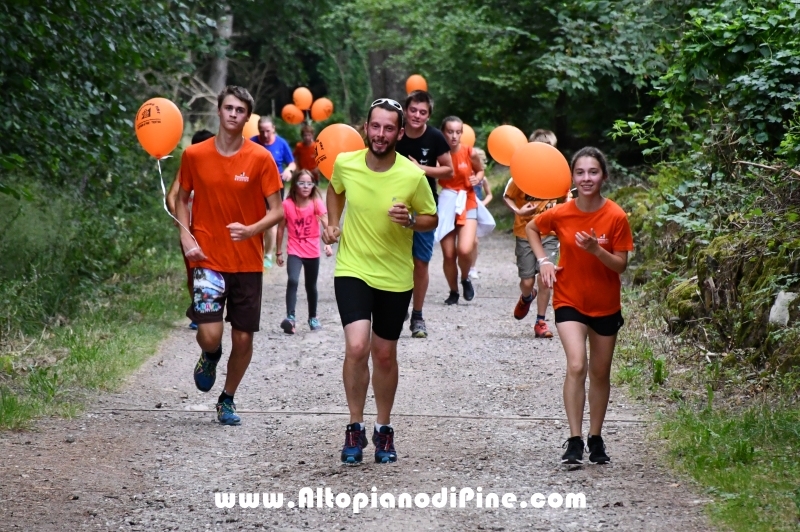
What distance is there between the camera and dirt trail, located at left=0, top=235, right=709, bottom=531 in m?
5.46

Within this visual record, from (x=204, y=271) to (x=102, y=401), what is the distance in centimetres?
151

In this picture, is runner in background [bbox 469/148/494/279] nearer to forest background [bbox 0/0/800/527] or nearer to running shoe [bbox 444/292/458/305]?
running shoe [bbox 444/292/458/305]

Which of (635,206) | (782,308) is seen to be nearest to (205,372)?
(782,308)

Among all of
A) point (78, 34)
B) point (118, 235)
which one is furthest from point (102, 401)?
point (118, 235)

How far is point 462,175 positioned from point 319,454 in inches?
247

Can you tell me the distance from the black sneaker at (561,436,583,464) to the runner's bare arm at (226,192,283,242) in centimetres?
231

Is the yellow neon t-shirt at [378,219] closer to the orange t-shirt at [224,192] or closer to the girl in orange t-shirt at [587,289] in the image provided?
the girl in orange t-shirt at [587,289]

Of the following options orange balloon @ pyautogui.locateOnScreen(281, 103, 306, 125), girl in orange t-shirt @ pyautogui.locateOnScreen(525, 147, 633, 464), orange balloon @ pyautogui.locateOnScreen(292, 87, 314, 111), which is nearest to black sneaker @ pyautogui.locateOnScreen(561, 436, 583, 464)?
girl in orange t-shirt @ pyautogui.locateOnScreen(525, 147, 633, 464)

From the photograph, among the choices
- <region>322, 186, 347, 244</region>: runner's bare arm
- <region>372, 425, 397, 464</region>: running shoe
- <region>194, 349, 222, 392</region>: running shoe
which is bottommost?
<region>372, 425, 397, 464</region>: running shoe

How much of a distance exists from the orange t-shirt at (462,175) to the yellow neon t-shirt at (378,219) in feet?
19.9

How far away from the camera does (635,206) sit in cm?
1465

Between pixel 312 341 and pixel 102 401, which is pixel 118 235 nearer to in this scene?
pixel 312 341

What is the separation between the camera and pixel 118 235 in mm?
14484

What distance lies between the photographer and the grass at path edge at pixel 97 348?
25.6ft
